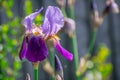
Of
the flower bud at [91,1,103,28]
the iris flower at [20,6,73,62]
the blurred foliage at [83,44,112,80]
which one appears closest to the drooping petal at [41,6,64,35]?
the iris flower at [20,6,73,62]

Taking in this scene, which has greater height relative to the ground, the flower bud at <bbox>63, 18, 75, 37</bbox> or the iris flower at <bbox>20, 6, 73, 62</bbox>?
the iris flower at <bbox>20, 6, 73, 62</bbox>

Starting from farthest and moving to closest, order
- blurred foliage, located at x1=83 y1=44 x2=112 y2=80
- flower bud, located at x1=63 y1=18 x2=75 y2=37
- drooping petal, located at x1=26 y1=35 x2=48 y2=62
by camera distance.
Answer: blurred foliage, located at x1=83 y1=44 x2=112 y2=80, flower bud, located at x1=63 y1=18 x2=75 y2=37, drooping petal, located at x1=26 y1=35 x2=48 y2=62

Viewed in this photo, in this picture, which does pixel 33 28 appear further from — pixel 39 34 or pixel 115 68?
pixel 115 68

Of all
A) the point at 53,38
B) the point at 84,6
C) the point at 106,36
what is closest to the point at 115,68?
the point at 106,36

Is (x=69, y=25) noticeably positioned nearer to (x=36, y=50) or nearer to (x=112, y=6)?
(x=112, y=6)

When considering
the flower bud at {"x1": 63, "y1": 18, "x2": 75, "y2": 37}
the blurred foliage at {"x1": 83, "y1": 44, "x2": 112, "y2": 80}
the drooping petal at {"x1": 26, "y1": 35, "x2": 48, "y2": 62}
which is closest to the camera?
the drooping petal at {"x1": 26, "y1": 35, "x2": 48, "y2": 62}

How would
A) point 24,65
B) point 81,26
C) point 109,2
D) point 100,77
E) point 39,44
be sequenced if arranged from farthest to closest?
point 81,26, point 24,65, point 100,77, point 109,2, point 39,44

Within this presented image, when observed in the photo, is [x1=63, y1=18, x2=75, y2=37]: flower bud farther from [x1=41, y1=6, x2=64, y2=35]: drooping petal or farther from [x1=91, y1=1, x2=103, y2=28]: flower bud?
[x1=41, y1=6, x2=64, y2=35]: drooping petal

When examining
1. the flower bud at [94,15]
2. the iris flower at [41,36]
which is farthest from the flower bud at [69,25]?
the iris flower at [41,36]
